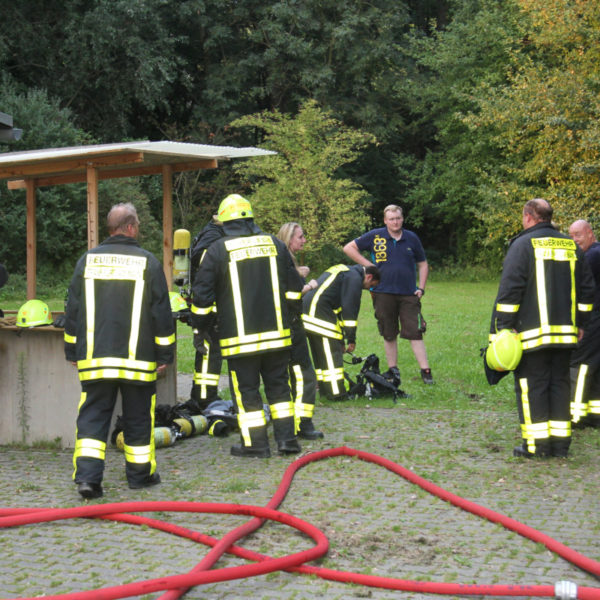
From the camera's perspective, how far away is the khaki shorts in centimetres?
977

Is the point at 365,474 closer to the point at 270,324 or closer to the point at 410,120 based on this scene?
the point at 270,324

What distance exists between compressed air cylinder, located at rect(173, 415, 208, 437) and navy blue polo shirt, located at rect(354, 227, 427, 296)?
3046mm

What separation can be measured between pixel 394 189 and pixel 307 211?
341 inches

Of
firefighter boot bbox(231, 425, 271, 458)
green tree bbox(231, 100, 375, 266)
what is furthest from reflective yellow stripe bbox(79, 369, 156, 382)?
green tree bbox(231, 100, 375, 266)

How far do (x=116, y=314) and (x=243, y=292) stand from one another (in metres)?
1.26

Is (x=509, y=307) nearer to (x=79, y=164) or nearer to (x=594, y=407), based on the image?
(x=594, y=407)

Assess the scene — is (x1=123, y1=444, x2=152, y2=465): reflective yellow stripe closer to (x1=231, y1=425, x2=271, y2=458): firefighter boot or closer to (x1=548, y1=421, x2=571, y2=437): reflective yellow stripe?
(x1=231, y1=425, x2=271, y2=458): firefighter boot

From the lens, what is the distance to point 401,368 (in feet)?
37.2

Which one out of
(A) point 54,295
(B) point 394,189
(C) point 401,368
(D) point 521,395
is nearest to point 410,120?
(B) point 394,189

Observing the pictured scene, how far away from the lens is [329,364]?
29.3ft

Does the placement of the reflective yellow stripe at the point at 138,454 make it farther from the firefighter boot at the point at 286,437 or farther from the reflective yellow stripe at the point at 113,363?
the firefighter boot at the point at 286,437

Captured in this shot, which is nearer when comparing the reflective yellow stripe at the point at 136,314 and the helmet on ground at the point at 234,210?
the reflective yellow stripe at the point at 136,314

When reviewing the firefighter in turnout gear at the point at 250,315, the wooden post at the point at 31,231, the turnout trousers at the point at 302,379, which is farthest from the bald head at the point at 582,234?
the wooden post at the point at 31,231

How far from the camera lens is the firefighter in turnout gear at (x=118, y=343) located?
575 cm
